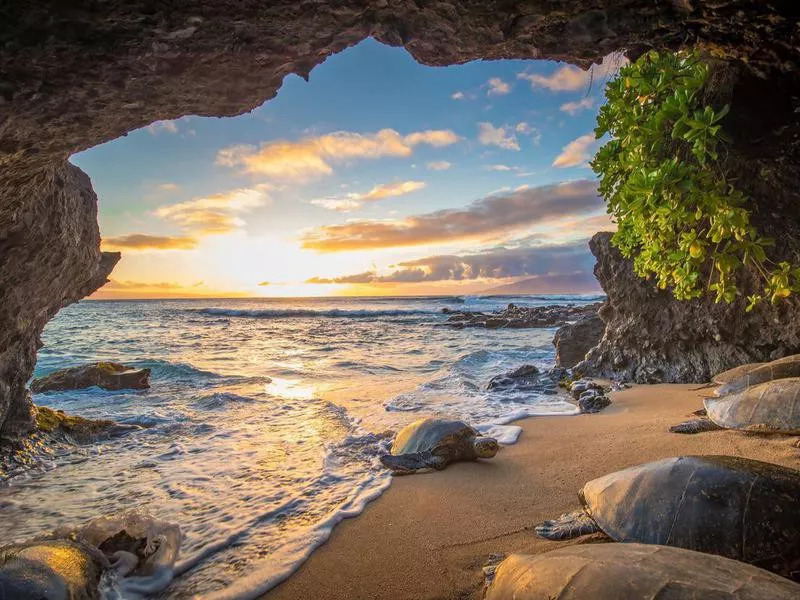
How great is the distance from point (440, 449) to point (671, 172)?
12.4 feet

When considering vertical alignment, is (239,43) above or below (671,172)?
above

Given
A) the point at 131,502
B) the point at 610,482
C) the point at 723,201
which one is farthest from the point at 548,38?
the point at 131,502

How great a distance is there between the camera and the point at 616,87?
3.61 m

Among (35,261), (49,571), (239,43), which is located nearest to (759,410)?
(239,43)

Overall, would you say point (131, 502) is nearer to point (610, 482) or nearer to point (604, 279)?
point (610, 482)

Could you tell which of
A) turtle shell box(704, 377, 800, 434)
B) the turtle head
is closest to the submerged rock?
the turtle head

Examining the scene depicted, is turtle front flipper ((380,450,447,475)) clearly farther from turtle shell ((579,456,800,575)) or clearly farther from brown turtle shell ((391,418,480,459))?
turtle shell ((579,456,800,575))

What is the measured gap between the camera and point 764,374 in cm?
521

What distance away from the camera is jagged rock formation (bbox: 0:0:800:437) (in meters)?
2.38

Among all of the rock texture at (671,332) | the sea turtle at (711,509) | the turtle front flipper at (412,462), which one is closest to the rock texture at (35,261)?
the turtle front flipper at (412,462)

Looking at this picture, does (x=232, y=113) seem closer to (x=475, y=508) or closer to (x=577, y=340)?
(x=475, y=508)

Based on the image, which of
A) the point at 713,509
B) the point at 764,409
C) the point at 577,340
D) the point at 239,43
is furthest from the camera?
the point at 577,340

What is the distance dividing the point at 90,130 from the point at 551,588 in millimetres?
4324

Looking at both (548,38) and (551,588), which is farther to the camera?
(548,38)
